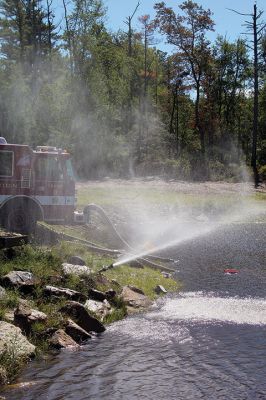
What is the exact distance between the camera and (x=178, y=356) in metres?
10.3

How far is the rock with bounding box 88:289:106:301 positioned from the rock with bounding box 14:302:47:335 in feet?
8.50

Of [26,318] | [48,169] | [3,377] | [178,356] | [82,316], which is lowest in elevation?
[178,356]

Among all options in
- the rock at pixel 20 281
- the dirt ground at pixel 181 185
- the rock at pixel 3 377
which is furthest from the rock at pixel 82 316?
the dirt ground at pixel 181 185

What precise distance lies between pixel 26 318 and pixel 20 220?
7.92 meters

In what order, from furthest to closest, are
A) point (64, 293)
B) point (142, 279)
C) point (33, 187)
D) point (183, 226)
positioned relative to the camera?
point (183, 226)
point (33, 187)
point (142, 279)
point (64, 293)

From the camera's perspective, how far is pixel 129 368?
9.59 meters

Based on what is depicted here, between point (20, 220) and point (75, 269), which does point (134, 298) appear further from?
point (20, 220)

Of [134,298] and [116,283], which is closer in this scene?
[134,298]

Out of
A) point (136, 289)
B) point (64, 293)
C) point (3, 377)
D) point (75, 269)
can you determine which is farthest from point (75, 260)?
point (3, 377)

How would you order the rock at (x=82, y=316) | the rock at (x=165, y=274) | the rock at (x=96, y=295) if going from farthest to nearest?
the rock at (x=165, y=274) → the rock at (x=96, y=295) → the rock at (x=82, y=316)

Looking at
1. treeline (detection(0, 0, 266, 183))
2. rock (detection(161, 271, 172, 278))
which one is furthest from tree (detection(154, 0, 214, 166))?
rock (detection(161, 271, 172, 278))

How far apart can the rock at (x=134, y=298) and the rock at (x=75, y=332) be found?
9.94 feet

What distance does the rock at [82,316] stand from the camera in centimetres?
1179

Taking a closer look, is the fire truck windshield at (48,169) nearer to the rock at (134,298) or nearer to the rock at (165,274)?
the rock at (165,274)
